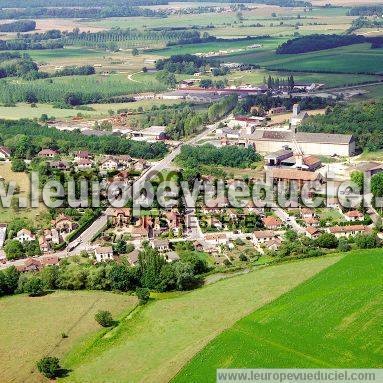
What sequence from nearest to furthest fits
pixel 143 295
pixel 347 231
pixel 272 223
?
1. pixel 143 295
2. pixel 347 231
3. pixel 272 223

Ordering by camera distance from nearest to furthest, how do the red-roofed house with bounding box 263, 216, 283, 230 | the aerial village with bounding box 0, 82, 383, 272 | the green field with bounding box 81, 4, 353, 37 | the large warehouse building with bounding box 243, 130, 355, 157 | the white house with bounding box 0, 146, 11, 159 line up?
the aerial village with bounding box 0, 82, 383, 272 < the red-roofed house with bounding box 263, 216, 283, 230 < the large warehouse building with bounding box 243, 130, 355, 157 < the white house with bounding box 0, 146, 11, 159 < the green field with bounding box 81, 4, 353, 37

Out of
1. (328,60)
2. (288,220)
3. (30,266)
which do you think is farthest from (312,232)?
(328,60)

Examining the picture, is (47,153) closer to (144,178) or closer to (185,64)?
(144,178)

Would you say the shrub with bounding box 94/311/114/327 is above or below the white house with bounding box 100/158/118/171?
below

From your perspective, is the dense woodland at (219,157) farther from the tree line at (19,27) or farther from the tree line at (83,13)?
the tree line at (83,13)

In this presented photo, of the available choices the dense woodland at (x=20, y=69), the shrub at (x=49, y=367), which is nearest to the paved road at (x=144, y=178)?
the shrub at (x=49, y=367)

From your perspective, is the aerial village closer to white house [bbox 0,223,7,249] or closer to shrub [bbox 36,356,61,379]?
white house [bbox 0,223,7,249]

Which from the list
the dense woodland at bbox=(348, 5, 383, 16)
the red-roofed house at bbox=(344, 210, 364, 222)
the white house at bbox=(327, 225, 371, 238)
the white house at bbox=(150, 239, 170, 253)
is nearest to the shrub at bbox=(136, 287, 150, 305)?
the white house at bbox=(150, 239, 170, 253)
